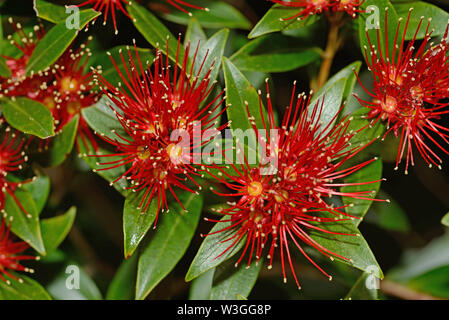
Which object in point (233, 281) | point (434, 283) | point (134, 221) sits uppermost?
point (134, 221)

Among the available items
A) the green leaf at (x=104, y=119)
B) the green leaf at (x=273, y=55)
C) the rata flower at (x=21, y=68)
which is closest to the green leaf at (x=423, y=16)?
the green leaf at (x=273, y=55)

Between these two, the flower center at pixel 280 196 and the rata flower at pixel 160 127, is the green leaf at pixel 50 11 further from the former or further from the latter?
the flower center at pixel 280 196

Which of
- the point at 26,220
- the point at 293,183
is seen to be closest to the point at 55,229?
the point at 26,220

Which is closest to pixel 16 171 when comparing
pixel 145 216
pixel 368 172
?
pixel 145 216

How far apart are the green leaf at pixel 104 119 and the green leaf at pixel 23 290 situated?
1.71 feet

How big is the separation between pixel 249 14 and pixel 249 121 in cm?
56

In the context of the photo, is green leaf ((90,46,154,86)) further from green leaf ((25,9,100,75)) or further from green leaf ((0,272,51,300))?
green leaf ((0,272,51,300))

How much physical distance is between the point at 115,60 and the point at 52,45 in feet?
0.61

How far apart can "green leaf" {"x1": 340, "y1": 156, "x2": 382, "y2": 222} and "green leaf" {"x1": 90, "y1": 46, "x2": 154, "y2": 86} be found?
654 mm

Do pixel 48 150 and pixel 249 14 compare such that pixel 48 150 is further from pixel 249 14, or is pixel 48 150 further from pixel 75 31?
pixel 249 14

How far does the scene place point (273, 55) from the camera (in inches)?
65.5

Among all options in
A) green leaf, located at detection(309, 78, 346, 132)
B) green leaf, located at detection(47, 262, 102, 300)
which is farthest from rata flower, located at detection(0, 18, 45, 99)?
green leaf, located at detection(309, 78, 346, 132)

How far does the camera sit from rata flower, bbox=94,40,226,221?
1.46 metres

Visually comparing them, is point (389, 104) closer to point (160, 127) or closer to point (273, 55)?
point (273, 55)
